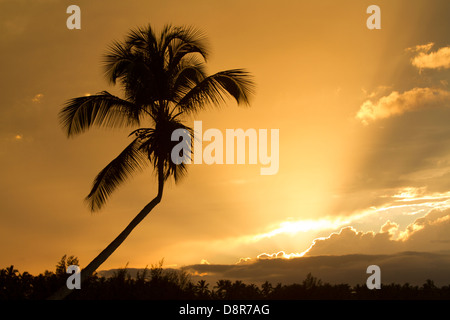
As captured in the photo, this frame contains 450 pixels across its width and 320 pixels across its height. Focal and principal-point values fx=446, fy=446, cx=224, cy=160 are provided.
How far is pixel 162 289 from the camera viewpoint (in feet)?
44.1

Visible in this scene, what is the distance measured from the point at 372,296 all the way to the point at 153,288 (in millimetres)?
6926

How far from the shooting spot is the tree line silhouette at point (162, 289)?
A: 13.3 m

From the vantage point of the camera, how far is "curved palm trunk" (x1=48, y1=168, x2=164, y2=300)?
484 inches

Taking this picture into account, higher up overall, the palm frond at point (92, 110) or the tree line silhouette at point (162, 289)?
the palm frond at point (92, 110)

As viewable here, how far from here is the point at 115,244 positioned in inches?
523

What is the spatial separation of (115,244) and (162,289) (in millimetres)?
1960

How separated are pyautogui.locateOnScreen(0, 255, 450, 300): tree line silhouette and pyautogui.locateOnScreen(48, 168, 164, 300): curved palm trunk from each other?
103 cm

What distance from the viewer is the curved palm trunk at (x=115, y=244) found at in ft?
40.3

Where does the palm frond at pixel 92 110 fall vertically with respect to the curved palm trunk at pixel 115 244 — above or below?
above

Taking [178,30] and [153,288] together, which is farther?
[178,30]

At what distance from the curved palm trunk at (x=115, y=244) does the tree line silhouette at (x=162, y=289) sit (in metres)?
1.03
